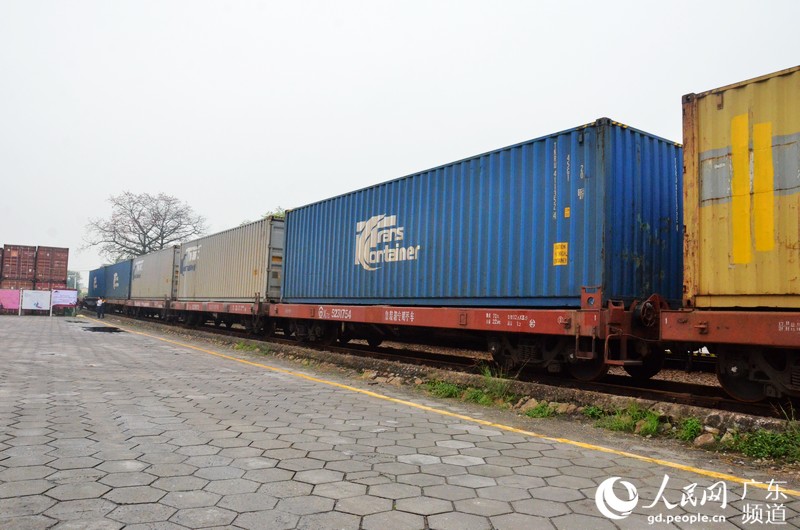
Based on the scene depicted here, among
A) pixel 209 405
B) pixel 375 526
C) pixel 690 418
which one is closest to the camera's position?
pixel 375 526

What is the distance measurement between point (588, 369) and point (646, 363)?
90cm

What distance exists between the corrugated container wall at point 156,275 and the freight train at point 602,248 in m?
12.0

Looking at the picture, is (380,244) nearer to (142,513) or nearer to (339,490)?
(339,490)

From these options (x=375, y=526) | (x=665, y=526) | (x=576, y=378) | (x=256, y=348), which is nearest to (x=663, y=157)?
(x=576, y=378)

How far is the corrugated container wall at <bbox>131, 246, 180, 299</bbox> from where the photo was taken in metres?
20.9

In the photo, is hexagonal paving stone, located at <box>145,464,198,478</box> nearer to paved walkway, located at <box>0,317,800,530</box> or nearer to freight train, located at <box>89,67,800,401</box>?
paved walkway, located at <box>0,317,800,530</box>

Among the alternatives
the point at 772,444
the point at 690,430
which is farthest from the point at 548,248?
the point at 772,444

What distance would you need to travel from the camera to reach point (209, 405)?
515cm

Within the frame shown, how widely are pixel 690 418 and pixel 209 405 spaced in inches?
177

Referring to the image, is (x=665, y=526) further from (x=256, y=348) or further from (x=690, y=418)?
(x=256, y=348)

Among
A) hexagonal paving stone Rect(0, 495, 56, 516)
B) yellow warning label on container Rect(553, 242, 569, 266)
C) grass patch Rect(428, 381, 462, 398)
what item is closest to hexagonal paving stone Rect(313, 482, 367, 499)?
hexagonal paving stone Rect(0, 495, 56, 516)

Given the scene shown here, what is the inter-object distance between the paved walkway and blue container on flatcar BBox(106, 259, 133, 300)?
2536 cm

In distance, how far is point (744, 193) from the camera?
4.71 meters

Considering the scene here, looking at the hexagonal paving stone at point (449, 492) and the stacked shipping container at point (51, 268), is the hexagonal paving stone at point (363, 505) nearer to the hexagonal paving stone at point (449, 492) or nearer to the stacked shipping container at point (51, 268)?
the hexagonal paving stone at point (449, 492)
